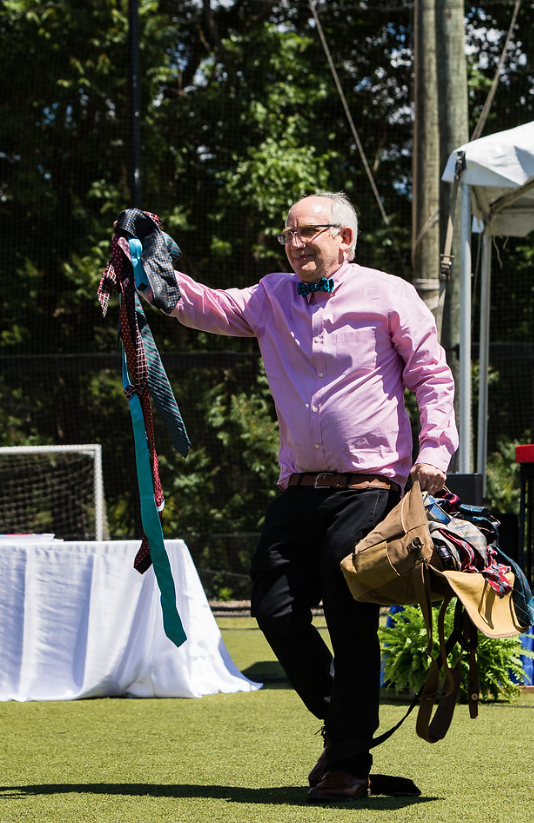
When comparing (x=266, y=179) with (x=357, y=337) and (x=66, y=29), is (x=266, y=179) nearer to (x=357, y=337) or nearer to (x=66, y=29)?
(x=66, y=29)

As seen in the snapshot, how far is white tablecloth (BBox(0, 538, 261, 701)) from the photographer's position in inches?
199

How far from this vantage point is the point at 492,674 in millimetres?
4695

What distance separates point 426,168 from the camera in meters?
7.29

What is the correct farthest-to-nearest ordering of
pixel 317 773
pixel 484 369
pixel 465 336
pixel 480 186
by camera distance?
pixel 484 369
pixel 480 186
pixel 465 336
pixel 317 773

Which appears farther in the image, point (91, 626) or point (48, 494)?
point (48, 494)

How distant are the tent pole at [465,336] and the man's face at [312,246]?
2.36m

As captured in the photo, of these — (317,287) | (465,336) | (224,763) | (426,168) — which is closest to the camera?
(317,287)

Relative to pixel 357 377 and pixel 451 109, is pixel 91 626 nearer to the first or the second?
pixel 357 377

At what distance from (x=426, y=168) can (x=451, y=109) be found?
49 centimetres

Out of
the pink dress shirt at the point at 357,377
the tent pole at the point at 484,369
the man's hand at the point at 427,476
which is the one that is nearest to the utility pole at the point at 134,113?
the tent pole at the point at 484,369

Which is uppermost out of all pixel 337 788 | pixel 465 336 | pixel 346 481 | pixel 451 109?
pixel 451 109

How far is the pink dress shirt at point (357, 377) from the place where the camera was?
3016mm

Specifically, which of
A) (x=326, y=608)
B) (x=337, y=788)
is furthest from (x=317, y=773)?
(x=326, y=608)

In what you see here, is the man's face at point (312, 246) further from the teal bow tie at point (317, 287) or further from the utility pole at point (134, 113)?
the utility pole at point (134, 113)
